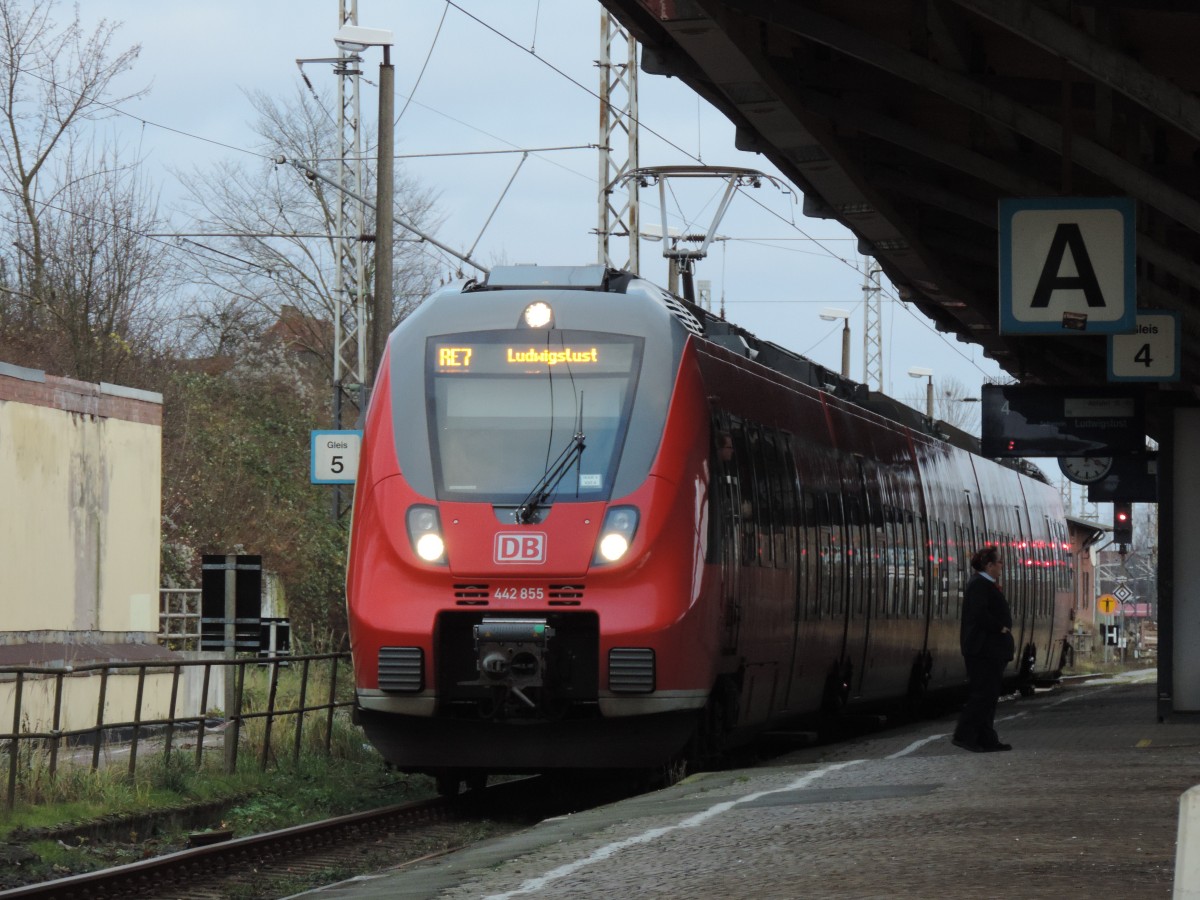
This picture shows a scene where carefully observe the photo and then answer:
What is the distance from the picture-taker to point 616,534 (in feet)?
43.9

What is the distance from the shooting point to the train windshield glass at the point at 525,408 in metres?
13.6

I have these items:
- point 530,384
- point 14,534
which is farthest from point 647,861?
point 14,534

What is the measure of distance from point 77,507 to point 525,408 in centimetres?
1101

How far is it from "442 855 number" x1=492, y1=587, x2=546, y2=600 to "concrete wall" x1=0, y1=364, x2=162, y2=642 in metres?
9.94

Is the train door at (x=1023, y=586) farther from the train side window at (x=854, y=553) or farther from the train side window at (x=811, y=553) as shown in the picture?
the train side window at (x=811, y=553)

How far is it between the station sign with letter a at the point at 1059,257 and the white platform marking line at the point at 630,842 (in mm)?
3191

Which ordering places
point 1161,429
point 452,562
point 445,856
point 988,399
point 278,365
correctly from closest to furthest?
1. point 445,856
2. point 452,562
3. point 1161,429
4. point 988,399
5. point 278,365

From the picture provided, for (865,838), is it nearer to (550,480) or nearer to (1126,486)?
(550,480)

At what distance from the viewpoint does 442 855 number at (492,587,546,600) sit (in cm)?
1330

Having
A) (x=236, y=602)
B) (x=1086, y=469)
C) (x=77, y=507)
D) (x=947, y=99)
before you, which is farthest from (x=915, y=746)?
(x=77, y=507)

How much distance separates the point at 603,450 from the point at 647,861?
4637mm

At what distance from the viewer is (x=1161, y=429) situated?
2014 centimetres

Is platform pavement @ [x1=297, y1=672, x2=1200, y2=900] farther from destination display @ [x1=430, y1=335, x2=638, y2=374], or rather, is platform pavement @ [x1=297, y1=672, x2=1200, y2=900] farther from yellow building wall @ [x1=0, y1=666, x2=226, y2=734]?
yellow building wall @ [x1=0, y1=666, x2=226, y2=734]

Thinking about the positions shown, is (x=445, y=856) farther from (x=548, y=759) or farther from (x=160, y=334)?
(x=160, y=334)
